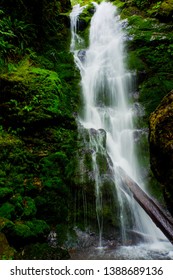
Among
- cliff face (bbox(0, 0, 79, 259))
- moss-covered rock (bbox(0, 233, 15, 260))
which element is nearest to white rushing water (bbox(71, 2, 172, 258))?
cliff face (bbox(0, 0, 79, 259))

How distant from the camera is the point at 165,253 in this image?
4.70 meters

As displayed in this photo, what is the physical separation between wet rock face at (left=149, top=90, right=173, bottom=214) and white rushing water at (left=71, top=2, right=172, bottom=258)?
1.98m

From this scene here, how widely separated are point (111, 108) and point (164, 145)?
5.35 m

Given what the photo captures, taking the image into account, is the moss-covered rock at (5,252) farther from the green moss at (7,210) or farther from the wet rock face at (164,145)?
the wet rock face at (164,145)

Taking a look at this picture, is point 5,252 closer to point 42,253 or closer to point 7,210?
point 42,253

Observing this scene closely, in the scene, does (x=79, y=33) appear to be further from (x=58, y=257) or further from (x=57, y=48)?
(x=58, y=257)

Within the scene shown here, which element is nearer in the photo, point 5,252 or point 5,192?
point 5,252

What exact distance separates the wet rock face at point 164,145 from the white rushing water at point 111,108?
198cm

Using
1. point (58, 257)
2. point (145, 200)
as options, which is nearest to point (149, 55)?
point (145, 200)

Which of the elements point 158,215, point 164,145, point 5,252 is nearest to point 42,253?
point 5,252

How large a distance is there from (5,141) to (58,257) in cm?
315

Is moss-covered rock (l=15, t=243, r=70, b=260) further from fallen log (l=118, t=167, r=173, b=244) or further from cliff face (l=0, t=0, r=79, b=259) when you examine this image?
fallen log (l=118, t=167, r=173, b=244)

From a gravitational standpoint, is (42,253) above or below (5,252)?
below

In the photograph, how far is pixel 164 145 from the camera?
12.0ft
